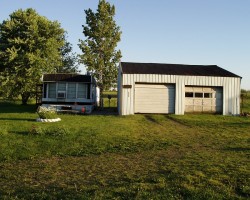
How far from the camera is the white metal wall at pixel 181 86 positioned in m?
25.6

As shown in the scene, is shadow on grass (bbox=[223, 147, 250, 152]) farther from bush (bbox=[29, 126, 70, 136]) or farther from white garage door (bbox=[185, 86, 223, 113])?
white garage door (bbox=[185, 86, 223, 113])

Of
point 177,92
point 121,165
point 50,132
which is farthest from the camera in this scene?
point 177,92

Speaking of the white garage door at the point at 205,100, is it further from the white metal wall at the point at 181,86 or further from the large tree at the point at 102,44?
the large tree at the point at 102,44

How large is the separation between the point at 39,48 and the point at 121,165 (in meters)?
28.9

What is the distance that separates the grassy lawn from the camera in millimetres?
6230

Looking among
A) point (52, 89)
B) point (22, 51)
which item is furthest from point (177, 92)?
point (22, 51)

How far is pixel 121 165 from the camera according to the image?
8.73m

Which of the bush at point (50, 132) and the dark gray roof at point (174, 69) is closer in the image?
the bush at point (50, 132)

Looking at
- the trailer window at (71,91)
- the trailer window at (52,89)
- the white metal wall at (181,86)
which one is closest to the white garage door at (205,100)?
the white metal wall at (181,86)

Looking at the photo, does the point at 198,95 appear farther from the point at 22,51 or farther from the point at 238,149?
the point at 22,51

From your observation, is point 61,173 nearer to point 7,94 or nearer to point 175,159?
point 175,159

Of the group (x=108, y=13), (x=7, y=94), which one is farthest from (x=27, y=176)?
(x=108, y=13)

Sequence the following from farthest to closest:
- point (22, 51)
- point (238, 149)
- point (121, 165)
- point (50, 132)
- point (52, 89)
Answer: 1. point (22, 51)
2. point (52, 89)
3. point (50, 132)
4. point (238, 149)
5. point (121, 165)

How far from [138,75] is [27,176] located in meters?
19.1
